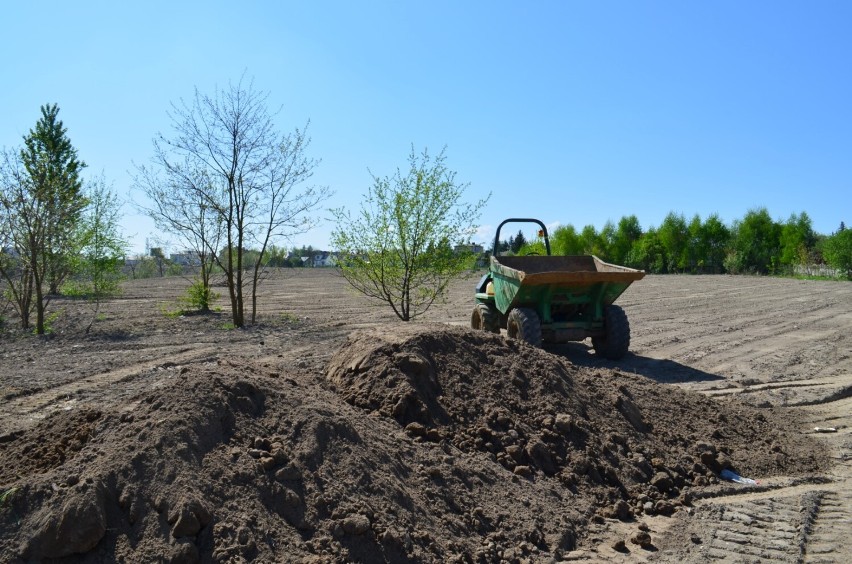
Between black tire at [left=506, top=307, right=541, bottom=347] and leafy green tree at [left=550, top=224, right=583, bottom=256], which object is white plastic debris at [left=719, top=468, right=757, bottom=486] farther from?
leafy green tree at [left=550, top=224, right=583, bottom=256]

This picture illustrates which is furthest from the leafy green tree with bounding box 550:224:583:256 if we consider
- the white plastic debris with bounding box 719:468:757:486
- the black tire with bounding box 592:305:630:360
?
the white plastic debris with bounding box 719:468:757:486

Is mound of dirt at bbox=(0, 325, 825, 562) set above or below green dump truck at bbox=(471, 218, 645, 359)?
below

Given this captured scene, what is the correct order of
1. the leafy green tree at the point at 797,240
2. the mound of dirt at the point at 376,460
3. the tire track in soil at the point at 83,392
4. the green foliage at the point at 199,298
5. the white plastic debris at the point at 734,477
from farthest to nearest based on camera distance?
1. the leafy green tree at the point at 797,240
2. the green foliage at the point at 199,298
3. the tire track in soil at the point at 83,392
4. the white plastic debris at the point at 734,477
5. the mound of dirt at the point at 376,460

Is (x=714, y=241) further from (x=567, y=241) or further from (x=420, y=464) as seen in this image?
(x=420, y=464)

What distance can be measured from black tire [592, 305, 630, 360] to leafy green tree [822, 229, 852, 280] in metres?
35.1

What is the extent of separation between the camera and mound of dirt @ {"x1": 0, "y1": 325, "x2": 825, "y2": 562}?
3453 mm

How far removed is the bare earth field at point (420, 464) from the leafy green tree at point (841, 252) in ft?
118

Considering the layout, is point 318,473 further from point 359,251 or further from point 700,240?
point 700,240

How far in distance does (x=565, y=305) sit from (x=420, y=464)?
20.8ft

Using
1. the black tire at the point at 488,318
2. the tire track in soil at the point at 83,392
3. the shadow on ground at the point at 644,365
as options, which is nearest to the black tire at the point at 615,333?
the shadow on ground at the point at 644,365

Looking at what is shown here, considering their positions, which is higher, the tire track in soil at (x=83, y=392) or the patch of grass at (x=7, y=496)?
the patch of grass at (x=7, y=496)

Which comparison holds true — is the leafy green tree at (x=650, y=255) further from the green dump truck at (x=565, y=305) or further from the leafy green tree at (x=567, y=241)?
the green dump truck at (x=565, y=305)

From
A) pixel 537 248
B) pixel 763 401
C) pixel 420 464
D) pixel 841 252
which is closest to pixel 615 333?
pixel 763 401

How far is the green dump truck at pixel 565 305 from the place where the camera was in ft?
31.9
